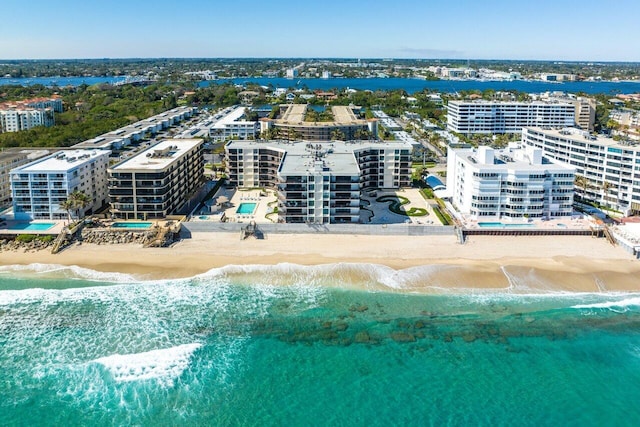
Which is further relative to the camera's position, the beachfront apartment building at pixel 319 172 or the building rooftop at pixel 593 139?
the building rooftop at pixel 593 139

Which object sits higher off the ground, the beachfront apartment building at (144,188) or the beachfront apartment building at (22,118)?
the beachfront apartment building at (22,118)

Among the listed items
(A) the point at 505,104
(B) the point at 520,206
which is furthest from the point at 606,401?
(A) the point at 505,104

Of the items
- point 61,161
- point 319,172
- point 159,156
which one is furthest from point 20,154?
point 319,172

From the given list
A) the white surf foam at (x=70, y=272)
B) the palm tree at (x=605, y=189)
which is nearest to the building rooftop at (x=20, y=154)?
the white surf foam at (x=70, y=272)

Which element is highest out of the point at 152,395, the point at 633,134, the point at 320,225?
the point at 633,134

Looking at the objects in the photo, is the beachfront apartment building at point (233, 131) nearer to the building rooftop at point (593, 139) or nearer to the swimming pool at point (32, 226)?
the swimming pool at point (32, 226)

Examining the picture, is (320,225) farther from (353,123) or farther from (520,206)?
(353,123)

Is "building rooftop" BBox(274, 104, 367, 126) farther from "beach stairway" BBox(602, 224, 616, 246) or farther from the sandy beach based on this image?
"beach stairway" BBox(602, 224, 616, 246)
